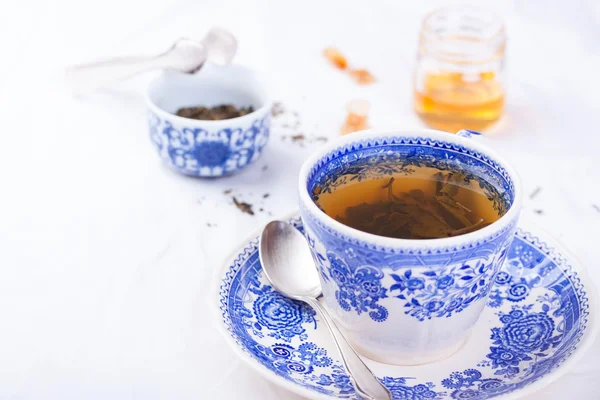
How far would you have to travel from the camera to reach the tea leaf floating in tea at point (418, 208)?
1.03 meters

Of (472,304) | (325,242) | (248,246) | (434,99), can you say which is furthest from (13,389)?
(434,99)

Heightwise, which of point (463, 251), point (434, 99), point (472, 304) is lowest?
point (434, 99)

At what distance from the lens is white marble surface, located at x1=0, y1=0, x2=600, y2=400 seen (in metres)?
1.15

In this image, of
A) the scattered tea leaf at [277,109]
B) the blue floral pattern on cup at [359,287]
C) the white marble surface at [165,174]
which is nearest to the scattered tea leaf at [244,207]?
the white marble surface at [165,174]

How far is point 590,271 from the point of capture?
1331mm

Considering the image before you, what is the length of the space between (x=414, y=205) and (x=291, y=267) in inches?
8.6

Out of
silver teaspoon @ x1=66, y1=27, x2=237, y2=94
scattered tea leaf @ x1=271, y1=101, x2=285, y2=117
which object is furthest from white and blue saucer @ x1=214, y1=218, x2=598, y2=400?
scattered tea leaf @ x1=271, y1=101, x2=285, y2=117

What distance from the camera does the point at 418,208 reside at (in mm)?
1079

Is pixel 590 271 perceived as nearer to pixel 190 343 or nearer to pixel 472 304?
pixel 472 304

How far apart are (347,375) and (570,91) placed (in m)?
1.20

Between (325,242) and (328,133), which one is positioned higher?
(325,242)

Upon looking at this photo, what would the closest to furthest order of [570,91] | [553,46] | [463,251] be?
[463,251], [570,91], [553,46]

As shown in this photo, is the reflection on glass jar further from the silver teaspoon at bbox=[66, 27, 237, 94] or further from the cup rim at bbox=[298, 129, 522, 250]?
the cup rim at bbox=[298, 129, 522, 250]

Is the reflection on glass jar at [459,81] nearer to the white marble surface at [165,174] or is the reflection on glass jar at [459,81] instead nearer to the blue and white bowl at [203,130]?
the white marble surface at [165,174]
